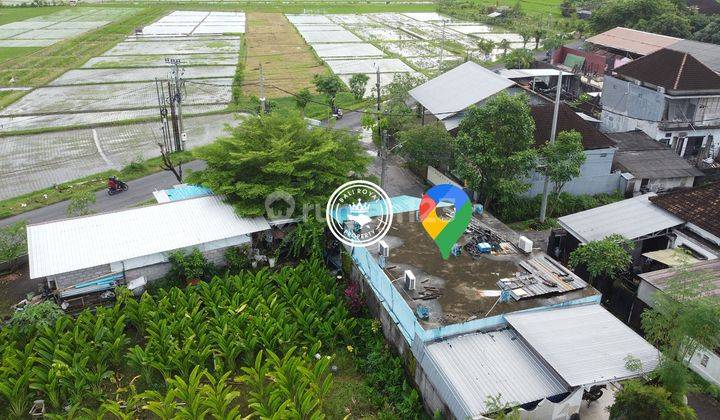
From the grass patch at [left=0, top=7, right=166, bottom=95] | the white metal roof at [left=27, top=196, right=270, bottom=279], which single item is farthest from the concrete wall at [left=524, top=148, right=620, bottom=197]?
the grass patch at [left=0, top=7, right=166, bottom=95]

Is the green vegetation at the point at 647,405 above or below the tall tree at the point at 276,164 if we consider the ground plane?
below

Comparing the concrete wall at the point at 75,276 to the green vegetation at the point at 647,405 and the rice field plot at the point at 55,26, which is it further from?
the rice field plot at the point at 55,26

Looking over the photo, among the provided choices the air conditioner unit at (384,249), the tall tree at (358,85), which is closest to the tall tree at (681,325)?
the air conditioner unit at (384,249)

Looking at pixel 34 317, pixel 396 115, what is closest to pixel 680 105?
pixel 396 115

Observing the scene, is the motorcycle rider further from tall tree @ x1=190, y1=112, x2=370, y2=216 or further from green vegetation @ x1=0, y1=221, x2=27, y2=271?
tall tree @ x1=190, y1=112, x2=370, y2=216

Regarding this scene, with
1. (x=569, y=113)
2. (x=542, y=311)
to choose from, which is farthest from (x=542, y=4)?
(x=542, y=311)

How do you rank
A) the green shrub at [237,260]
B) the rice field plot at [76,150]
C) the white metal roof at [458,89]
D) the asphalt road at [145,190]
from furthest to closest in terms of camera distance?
the rice field plot at [76,150] < the white metal roof at [458,89] < the asphalt road at [145,190] < the green shrub at [237,260]

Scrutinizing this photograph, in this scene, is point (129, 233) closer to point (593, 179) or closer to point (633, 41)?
point (593, 179)
